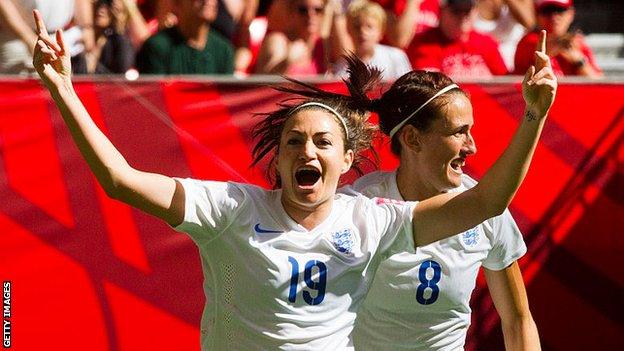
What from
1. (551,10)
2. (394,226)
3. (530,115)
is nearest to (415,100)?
(394,226)

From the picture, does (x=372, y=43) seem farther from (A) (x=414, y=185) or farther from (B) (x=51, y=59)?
(B) (x=51, y=59)

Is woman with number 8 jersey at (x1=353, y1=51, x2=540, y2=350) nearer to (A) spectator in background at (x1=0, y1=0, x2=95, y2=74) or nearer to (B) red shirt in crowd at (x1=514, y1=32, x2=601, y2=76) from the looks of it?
(A) spectator in background at (x1=0, y1=0, x2=95, y2=74)

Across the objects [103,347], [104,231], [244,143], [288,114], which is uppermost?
[288,114]

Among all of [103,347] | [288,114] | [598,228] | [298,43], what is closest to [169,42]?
[298,43]

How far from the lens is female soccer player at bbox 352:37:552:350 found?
451cm

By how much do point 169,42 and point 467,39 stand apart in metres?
1.86

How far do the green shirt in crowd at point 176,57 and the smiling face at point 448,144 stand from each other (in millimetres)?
2809

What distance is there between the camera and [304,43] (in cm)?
744

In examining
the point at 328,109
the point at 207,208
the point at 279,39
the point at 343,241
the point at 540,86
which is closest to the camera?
the point at 540,86

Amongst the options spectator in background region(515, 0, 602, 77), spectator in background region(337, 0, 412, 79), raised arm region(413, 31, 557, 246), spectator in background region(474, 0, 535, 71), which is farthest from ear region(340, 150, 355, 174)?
spectator in background region(474, 0, 535, 71)

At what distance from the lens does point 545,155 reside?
252 inches

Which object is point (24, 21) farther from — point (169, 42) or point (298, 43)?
point (298, 43)

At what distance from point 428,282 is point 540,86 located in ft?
3.86

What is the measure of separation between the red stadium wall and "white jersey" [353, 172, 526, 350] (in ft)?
5.54
